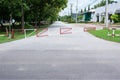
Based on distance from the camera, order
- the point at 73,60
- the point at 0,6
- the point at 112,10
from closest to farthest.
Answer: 1. the point at 73,60
2. the point at 0,6
3. the point at 112,10

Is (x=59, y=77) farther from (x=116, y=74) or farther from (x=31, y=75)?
(x=116, y=74)

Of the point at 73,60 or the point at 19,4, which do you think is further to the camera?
the point at 19,4

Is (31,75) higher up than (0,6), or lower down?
lower down

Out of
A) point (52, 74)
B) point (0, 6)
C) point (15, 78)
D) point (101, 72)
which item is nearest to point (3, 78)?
point (15, 78)

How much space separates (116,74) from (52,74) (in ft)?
6.59

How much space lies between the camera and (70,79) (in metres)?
8.54

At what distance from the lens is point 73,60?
1248 cm

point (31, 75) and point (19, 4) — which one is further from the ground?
point (19, 4)

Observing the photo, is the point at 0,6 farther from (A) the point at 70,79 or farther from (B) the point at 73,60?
(A) the point at 70,79

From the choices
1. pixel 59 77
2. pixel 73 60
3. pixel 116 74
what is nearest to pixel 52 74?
pixel 59 77

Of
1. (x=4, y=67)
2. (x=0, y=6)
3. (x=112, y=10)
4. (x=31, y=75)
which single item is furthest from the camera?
(x=112, y=10)

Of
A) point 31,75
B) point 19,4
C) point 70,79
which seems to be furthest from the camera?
point 19,4

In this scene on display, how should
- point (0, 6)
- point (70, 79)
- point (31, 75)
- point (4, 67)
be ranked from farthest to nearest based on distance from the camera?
1. point (0, 6)
2. point (4, 67)
3. point (31, 75)
4. point (70, 79)

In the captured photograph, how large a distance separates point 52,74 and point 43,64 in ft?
6.93
